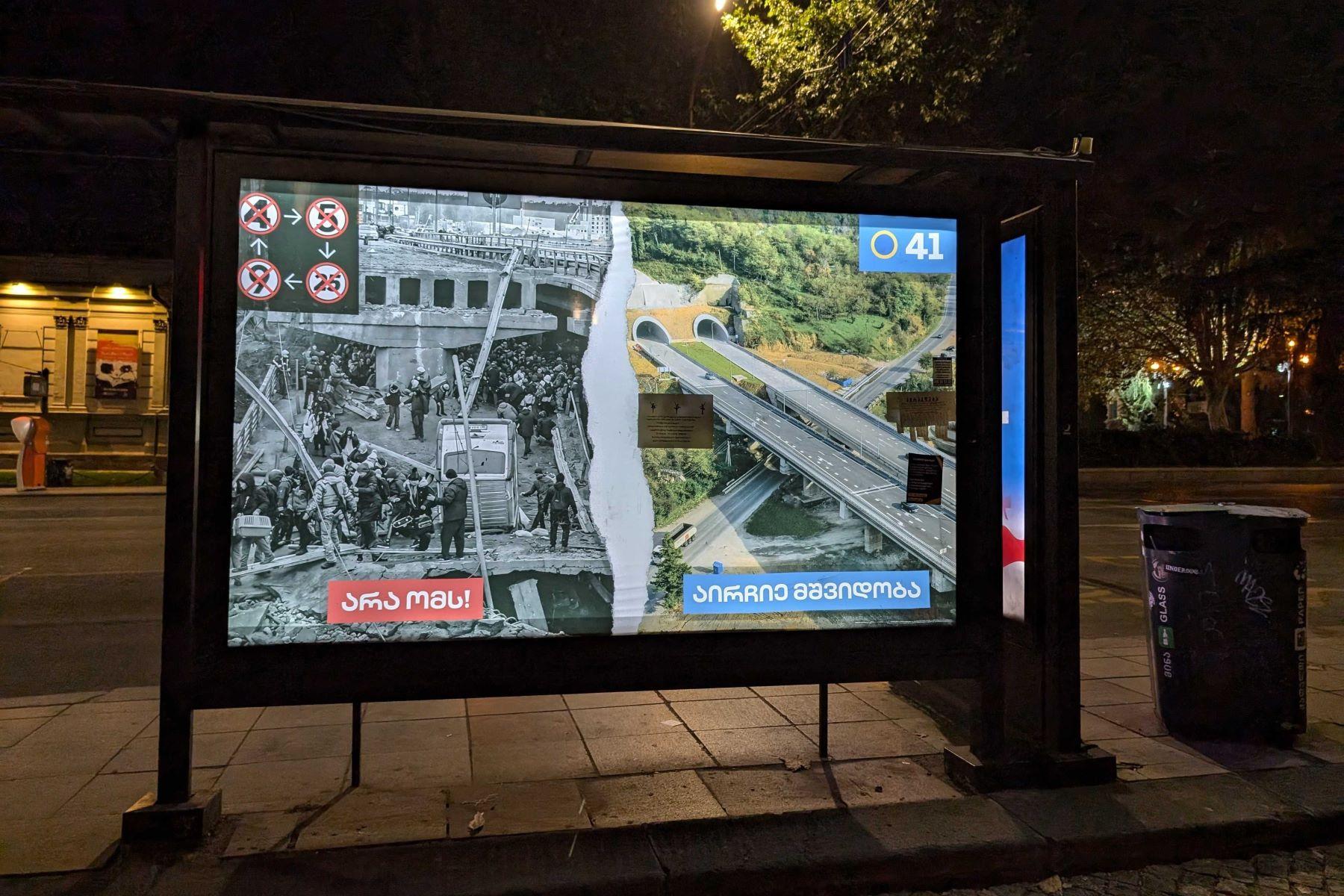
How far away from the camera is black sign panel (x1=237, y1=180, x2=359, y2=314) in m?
3.86

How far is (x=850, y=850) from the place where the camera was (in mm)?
3789

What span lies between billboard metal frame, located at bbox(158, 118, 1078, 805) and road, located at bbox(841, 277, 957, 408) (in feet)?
0.21

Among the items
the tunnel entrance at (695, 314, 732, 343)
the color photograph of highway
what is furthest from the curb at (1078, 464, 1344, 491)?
the tunnel entrance at (695, 314, 732, 343)

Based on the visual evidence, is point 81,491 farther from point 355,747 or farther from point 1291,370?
point 1291,370

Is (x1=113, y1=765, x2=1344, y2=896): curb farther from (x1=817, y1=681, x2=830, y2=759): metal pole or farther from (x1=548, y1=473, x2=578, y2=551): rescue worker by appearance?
(x1=548, y1=473, x2=578, y2=551): rescue worker

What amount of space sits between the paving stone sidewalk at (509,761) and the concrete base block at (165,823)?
0.32 feet

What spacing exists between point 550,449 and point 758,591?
116 cm

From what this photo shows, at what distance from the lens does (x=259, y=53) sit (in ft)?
39.8

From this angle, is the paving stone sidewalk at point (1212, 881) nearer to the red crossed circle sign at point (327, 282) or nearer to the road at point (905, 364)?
the road at point (905, 364)

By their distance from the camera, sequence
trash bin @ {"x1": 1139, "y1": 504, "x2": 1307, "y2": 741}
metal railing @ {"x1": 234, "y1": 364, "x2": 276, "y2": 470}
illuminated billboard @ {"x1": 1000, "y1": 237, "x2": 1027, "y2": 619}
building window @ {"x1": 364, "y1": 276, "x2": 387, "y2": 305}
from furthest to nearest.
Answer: trash bin @ {"x1": 1139, "y1": 504, "x2": 1307, "y2": 741}, illuminated billboard @ {"x1": 1000, "y1": 237, "x2": 1027, "y2": 619}, building window @ {"x1": 364, "y1": 276, "x2": 387, "y2": 305}, metal railing @ {"x1": 234, "y1": 364, "x2": 276, "y2": 470}

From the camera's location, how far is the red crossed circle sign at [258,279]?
3854mm

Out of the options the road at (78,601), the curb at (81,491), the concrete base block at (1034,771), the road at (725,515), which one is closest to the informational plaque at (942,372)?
the road at (725,515)

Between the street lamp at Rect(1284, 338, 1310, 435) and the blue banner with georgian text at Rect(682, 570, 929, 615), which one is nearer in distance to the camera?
the blue banner with georgian text at Rect(682, 570, 929, 615)

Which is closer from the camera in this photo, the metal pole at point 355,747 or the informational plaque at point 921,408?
the metal pole at point 355,747
